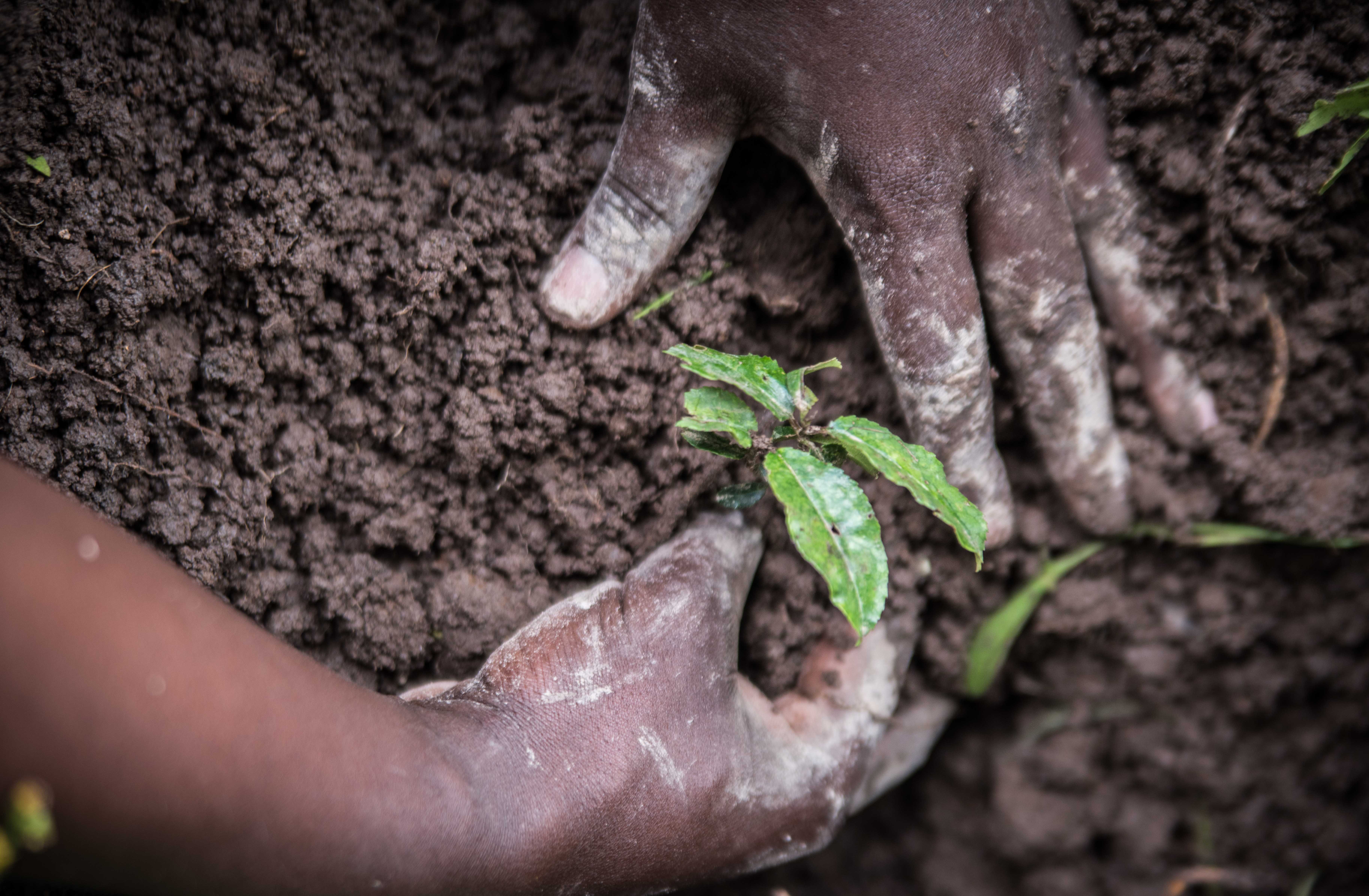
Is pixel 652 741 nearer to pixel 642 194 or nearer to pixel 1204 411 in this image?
pixel 642 194

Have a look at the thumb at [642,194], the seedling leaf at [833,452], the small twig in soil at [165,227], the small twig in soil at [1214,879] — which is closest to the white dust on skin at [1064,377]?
the seedling leaf at [833,452]

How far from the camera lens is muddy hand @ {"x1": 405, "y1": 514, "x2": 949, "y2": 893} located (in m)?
1.27

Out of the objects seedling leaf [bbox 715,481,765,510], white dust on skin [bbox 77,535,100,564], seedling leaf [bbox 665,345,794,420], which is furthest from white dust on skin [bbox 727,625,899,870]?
white dust on skin [bbox 77,535,100,564]

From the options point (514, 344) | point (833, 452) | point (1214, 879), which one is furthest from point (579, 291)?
point (1214, 879)

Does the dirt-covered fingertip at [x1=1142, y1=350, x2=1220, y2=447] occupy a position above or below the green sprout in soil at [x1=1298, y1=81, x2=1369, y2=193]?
below

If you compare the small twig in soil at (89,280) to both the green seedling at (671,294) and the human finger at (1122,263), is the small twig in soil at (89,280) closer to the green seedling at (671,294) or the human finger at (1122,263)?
the green seedling at (671,294)

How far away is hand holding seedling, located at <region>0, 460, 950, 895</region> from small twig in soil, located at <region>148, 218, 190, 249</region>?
22.3 inches

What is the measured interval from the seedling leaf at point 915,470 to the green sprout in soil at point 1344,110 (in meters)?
1.02

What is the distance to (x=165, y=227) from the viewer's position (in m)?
1.38

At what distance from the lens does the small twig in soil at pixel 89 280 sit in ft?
4.31

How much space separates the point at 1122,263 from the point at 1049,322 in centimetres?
25

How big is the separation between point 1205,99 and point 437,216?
164cm

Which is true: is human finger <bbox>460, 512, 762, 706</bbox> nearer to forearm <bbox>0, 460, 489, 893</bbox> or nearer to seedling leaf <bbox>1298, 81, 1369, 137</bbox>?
forearm <bbox>0, 460, 489, 893</bbox>

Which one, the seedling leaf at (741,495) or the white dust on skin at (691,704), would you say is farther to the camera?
the seedling leaf at (741,495)
